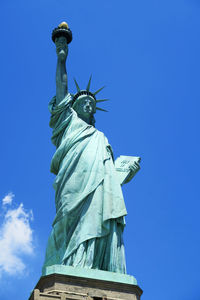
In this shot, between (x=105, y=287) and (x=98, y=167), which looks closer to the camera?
(x=105, y=287)

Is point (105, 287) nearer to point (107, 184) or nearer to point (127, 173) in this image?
point (107, 184)

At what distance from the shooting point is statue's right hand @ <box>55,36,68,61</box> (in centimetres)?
1475

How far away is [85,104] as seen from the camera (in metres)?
14.6

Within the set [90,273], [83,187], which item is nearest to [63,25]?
[83,187]

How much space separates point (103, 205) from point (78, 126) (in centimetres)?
251

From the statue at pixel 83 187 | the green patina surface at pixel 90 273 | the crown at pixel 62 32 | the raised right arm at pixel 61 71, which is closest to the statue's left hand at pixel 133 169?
the statue at pixel 83 187

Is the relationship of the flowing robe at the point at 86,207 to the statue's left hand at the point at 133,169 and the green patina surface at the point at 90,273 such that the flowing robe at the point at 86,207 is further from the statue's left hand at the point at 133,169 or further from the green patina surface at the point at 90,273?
the statue's left hand at the point at 133,169

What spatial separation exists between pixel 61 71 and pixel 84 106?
108 centimetres

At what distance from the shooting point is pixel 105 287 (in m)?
10.5

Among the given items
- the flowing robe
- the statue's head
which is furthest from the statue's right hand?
the flowing robe

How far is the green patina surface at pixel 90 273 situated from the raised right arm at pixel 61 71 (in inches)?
202

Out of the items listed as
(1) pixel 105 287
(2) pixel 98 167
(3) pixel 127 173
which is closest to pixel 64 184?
(2) pixel 98 167

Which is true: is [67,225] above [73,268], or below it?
above

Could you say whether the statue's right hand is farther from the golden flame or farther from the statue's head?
the statue's head
